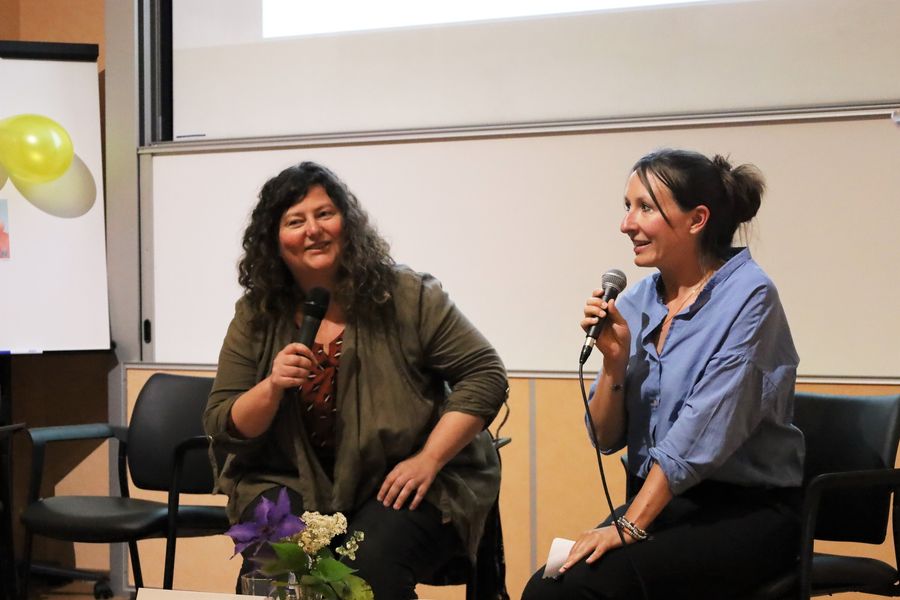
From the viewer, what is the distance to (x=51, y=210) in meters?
3.46

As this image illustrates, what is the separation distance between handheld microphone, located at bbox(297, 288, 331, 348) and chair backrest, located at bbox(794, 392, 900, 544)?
1134mm

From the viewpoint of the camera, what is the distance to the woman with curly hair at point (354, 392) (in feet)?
6.70

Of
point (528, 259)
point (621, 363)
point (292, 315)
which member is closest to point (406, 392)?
point (292, 315)

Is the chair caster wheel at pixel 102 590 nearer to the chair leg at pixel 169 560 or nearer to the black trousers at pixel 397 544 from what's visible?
the chair leg at pixel 169 560

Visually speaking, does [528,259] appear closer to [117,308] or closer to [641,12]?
[641,12]

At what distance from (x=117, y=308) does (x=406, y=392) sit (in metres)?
1.83

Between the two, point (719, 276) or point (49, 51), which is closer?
point (719, 276)

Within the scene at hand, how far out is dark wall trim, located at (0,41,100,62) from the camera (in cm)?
→ 346

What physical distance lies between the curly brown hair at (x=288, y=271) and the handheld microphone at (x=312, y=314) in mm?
137

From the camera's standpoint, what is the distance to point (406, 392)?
2.11 metres

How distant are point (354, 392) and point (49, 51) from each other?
7.05 feet

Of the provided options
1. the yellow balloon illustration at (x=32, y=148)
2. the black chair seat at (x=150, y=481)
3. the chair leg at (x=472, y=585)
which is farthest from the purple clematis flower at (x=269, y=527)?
the yellow balloon illustration at (x=32, y=148)

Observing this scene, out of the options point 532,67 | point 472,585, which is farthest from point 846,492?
point 532,67

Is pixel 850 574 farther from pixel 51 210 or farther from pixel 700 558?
pixel 51 210
